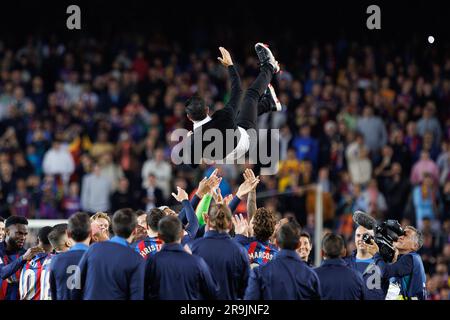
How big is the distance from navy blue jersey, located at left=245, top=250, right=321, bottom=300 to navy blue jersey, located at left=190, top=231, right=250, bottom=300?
0.37 meters

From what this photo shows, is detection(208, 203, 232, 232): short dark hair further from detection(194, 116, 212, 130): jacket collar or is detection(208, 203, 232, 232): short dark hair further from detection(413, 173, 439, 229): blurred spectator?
detection(413, 173, 439, 229): blurred spectator

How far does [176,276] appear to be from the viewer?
8.77 meters

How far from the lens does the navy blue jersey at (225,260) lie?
9.18 metres

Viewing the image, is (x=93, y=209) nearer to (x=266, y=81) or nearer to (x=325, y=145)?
(x=325, y=145)

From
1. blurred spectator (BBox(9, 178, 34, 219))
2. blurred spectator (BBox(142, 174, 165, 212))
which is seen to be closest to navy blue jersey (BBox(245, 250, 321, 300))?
blurred spectator (BBox(142, 174, 165, 212))

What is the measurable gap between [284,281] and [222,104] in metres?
12.2

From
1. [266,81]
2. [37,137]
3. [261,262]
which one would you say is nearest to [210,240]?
[261,262]

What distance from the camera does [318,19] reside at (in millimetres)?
23359

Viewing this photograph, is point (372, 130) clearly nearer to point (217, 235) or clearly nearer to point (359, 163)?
point (359, 163)

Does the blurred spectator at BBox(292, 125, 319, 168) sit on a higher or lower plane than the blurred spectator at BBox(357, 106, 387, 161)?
lower

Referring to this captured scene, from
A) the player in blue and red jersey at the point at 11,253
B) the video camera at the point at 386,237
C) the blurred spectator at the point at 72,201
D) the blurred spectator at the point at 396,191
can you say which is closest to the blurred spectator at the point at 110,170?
the blurred spectator at the point at 72,201

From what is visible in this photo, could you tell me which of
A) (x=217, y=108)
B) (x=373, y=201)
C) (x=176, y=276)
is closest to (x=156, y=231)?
(x=176, y=276)

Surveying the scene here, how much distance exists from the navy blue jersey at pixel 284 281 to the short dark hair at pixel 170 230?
759 mm

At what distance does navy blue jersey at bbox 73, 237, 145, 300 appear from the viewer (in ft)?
28.6
